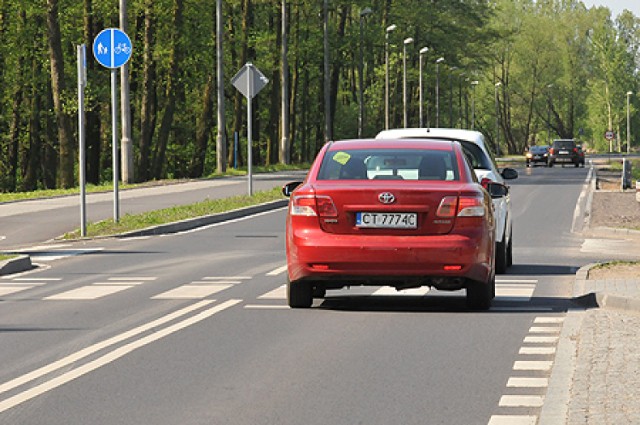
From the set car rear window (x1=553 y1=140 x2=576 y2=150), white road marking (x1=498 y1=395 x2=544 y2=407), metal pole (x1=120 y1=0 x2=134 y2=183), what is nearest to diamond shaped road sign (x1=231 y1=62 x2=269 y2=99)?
metal pole (x1=120 y1=0 x2=134 y2=183)

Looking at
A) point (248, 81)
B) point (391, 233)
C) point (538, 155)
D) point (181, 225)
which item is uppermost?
point (248, 81)

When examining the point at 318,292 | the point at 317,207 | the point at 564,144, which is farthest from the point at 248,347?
the point at 564,144

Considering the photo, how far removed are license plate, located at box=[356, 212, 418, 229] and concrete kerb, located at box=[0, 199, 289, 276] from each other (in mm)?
6703

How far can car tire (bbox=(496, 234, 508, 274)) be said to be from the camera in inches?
726

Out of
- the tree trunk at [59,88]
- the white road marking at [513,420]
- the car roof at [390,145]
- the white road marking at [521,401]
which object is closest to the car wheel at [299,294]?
the car roof at [390,145]

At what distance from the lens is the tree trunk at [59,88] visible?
49.9m

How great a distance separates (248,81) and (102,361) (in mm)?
26210

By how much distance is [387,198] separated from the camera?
13578mm

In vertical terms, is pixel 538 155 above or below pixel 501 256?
below

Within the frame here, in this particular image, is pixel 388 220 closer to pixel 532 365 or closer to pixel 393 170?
pixel 393 170

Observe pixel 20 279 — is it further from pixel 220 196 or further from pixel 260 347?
pixel 220 196

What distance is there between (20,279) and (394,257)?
6146mm

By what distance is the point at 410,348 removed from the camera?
11.5 meters

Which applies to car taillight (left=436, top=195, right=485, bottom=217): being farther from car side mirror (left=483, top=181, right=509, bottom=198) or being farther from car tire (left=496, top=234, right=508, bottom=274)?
car tire (left=496, top=234, right=508, bottom=274)
